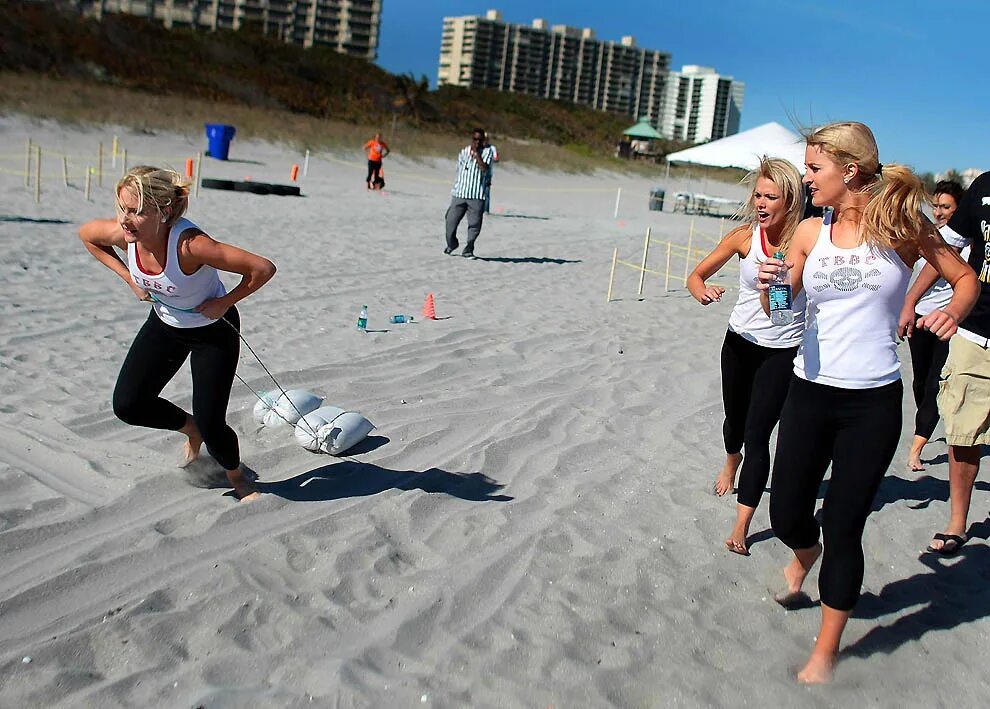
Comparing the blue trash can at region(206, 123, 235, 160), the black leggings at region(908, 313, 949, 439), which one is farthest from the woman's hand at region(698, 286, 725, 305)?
the blue trash can at region(206, 123, 235, 160)

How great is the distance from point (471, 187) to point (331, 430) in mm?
8371

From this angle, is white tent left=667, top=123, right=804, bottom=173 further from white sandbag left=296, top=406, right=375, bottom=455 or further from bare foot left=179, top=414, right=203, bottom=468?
bare foot left=179, top=414, right=203, bottom=468

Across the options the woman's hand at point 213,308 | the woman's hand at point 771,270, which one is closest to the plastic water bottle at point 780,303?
the woman's hand at point 771,270

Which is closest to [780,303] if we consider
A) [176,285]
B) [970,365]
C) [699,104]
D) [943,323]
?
[943,323]

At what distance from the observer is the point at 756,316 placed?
4.16 meters

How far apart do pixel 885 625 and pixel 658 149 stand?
58538 mm

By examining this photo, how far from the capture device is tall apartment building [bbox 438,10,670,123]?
13025cm

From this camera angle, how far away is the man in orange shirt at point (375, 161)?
75.3ft

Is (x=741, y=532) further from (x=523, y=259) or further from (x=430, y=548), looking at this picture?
(x=523, y=259)

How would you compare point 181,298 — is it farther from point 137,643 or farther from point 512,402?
point 512,402

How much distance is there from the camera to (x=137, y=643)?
309cm

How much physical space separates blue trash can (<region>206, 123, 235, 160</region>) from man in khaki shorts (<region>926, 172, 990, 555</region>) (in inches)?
958

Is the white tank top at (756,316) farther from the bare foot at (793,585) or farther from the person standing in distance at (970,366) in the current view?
the bare foot at (793,585)

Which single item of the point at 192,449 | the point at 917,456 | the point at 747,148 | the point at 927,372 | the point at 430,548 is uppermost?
the point at 747,148
